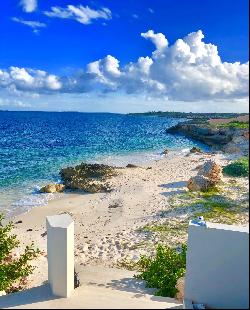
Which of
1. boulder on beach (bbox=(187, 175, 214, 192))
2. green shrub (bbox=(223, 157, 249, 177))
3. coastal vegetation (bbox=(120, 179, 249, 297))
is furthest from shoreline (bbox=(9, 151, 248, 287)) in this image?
green shrub (bbox=(223, 157, 249, 177))

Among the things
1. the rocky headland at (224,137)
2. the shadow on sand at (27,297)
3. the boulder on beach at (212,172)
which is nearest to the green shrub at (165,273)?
the shadow on sand at (27,297)

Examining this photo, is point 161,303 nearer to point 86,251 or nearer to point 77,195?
point 86,251

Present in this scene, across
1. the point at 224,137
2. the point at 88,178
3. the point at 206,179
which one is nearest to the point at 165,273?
the point at 206,179

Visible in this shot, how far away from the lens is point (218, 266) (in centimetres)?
610

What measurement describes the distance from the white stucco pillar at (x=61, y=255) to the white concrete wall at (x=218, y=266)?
220 centimetres

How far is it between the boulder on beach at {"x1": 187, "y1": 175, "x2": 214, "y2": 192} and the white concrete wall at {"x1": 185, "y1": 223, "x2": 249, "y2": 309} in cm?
1507

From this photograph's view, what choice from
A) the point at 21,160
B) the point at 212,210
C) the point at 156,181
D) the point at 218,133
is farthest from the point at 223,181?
the point at 218,133

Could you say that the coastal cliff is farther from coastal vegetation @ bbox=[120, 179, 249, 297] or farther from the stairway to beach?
the stairway to beach

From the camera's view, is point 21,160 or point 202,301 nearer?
point 202,301

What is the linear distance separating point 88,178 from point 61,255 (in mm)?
21148

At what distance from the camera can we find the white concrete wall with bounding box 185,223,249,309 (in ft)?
19.1

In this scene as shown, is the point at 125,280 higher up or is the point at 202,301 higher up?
the point at 202,301

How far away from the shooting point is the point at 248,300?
219 inches

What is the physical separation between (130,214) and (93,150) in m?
34.9
